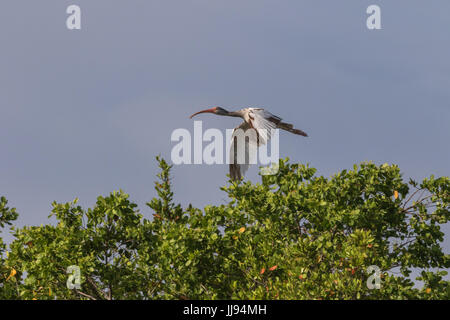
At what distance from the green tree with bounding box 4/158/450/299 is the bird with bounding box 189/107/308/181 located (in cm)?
327

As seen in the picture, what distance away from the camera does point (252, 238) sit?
17.2 meters

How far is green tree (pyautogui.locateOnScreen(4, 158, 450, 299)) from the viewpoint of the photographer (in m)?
15.1

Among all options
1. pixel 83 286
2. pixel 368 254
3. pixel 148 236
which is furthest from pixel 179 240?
pixel 368 254

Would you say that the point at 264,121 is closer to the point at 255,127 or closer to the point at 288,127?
the point at 255,127

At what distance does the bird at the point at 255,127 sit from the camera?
71.5 ft

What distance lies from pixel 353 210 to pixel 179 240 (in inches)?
211

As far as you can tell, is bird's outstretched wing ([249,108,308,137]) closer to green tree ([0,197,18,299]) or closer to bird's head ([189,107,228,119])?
bird's head ([189,107,228,119])

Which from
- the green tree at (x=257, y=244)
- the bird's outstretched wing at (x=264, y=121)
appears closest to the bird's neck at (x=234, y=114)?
the bird's outstretched wing at (x=264, y=121)

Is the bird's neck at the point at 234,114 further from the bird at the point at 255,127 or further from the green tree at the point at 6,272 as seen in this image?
the green tree at the point at 6,272

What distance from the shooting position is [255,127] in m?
22.1

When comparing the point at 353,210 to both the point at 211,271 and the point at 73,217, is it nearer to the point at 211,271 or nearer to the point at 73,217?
the point at 211,271

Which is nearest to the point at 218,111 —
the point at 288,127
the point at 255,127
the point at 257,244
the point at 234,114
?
the point at 234,114

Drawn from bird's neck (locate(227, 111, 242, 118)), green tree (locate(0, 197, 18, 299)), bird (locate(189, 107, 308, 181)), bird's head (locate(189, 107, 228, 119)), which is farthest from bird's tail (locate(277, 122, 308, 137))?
green tree (locate(0, 197, 18, 299))

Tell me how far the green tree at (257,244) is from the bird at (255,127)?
10.7 ft
